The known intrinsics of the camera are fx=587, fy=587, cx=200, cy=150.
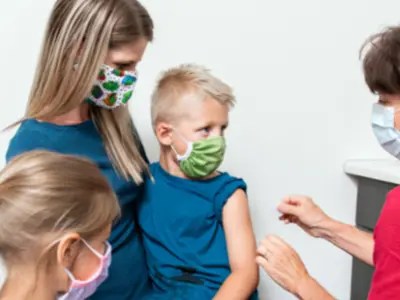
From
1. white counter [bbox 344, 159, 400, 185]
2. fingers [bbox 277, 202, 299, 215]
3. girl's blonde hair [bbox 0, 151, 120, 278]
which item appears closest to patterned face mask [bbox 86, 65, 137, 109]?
girl's blonde hair [bbox 0, 151, 120, 278]

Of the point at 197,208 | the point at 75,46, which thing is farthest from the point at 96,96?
the point at 197,208

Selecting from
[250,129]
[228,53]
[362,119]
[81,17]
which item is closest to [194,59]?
[228,53]

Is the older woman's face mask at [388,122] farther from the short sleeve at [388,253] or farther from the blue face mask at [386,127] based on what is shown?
the short sleeve at [388,253]

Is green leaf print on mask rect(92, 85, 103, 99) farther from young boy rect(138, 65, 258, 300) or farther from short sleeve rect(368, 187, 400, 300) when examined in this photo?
short sleeve rect(368, 187, 400, 300)

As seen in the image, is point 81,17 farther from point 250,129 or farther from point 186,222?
point 250,129

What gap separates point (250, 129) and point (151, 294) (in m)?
0.65

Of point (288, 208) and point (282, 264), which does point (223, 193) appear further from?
point (282, 264)

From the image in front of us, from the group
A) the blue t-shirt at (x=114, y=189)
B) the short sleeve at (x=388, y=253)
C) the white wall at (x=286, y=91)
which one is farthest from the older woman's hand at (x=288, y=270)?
the white wall at (x=286, y=91)

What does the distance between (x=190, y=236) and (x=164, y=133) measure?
0.94 feet

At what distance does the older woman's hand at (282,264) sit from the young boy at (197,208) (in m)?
0.17

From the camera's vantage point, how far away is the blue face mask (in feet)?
4.48

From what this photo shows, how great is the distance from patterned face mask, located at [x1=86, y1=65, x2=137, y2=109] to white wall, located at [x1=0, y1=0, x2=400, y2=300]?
33cm

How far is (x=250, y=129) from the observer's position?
1932 mm

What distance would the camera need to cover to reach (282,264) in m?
1.33
